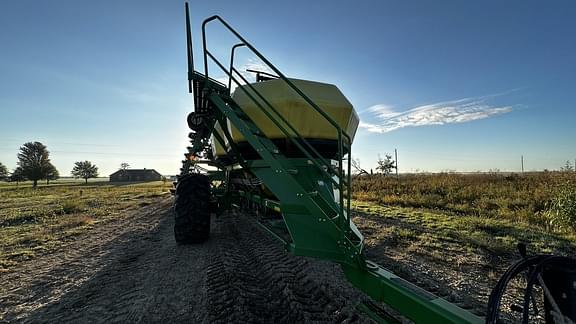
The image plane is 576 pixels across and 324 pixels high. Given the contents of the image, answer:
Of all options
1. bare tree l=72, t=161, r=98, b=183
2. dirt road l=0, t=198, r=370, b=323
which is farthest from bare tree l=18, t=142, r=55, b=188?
dirt road l=0, t=198, r=370, b=323

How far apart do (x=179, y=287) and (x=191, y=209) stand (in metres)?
1.50

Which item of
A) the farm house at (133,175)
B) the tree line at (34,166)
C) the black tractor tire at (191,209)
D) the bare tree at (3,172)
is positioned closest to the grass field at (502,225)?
the black tractor tire at (191,209)

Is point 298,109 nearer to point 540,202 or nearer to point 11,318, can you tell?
point 11,318

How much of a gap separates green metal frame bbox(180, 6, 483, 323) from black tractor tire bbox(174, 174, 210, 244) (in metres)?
0.84

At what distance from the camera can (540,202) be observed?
8297 millimetres

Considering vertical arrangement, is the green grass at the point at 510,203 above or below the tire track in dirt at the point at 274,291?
above

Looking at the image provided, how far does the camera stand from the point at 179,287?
2.92m

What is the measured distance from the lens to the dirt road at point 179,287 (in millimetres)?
2395

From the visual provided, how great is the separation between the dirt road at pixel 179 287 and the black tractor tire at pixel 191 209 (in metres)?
0.22

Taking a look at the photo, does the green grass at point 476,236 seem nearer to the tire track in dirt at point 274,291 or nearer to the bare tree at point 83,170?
the tire track in dirt at point 274,291

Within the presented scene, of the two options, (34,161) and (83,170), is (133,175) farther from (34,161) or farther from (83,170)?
(34,161)

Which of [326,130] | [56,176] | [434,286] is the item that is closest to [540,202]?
[434,286]

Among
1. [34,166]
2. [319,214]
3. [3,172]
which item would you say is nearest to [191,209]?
[319,214]

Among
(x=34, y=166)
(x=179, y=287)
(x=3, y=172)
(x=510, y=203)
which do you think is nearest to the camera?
(x=179, y=287)
